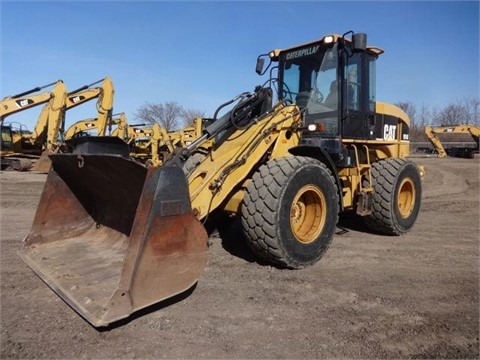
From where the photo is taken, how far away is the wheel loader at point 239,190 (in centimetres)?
317

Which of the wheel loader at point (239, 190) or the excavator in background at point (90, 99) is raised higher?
the excavator in background at point (90, 99)

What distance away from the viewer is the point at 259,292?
384 centimetres

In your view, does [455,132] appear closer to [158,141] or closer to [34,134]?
A: [158,141]

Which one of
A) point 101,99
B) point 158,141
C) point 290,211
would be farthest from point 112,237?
point 158,141

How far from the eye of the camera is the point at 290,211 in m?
4.23

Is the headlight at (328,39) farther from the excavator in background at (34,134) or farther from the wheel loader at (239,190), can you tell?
the excavator in background at (34,134)

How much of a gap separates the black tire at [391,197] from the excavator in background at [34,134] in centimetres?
1204

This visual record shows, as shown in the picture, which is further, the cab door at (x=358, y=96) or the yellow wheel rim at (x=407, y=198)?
the yellow wheel rim at (x=407, y=198)

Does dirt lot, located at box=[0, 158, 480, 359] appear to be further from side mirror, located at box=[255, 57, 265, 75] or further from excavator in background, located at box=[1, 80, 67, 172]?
excavator in background, located at box=[1, 80, 67, 172]

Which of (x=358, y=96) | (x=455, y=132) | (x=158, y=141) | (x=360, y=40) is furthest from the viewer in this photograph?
(x=455, y=132)

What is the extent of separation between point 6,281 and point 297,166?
3.06 m

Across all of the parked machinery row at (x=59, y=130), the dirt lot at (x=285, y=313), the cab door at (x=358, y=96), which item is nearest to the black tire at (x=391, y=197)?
the cab door at (x=358, y=96)

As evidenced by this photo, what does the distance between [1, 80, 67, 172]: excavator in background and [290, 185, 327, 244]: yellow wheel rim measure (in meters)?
12.2

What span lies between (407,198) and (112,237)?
15.7 ft
